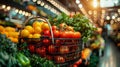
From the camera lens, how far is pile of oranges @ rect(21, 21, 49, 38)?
2405 millimetres

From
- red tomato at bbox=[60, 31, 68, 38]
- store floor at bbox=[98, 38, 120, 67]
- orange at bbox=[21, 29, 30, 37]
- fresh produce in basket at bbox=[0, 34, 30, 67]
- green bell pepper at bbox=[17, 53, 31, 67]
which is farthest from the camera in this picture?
store floor at bbox=[98, 38, 120, 67]

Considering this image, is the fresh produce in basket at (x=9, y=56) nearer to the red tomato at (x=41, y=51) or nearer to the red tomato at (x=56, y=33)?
the red tomato at (x=41, y=51)

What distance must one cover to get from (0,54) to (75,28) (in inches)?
64.3

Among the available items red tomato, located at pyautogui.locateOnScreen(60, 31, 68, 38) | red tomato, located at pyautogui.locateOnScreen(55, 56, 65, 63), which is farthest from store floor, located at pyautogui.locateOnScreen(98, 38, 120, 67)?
red tomato, located at pyautogui.locateOnScreen(55, 56, 65, 63)

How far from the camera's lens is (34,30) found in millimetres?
2580

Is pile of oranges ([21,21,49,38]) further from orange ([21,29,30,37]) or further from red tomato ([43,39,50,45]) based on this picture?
red tomato ([43,39,50,45])

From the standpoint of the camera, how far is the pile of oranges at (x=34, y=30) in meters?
2.40

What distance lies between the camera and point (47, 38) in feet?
7.47

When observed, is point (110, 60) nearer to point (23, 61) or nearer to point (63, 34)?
point (63, 34)

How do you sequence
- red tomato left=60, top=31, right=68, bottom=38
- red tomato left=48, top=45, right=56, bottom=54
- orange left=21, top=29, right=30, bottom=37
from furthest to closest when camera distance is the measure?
1. red tomato left=60, top=31, right=68, bottom=38
2. orange left=21, top=29, right=30, bottom=37
3. red tomato left=48, top=45, right=56, bottom=54

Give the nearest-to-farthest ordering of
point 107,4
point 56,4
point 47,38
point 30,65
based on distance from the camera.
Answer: point 30,65, point 47,38, point 56,4, point 107,4

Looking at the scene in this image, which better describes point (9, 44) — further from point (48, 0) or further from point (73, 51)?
point (48, 0)

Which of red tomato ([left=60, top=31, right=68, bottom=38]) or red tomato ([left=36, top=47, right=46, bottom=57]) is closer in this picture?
red tomato ([left=36, top=47, right=46, bottom=57])

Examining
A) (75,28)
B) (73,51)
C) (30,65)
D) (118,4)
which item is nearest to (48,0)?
(75,28)
